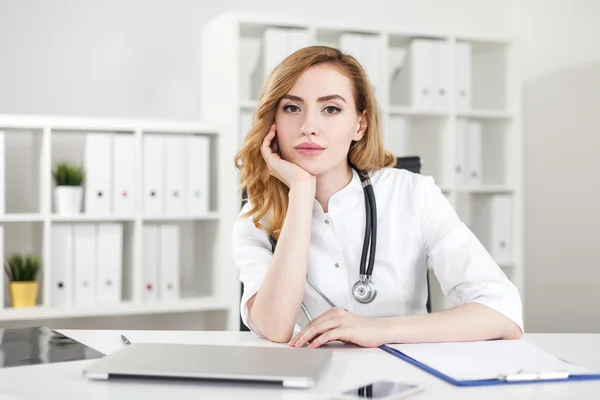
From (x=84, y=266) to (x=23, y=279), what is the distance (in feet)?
0.76

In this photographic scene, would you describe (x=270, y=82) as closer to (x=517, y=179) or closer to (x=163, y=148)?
(x=163, y=148)

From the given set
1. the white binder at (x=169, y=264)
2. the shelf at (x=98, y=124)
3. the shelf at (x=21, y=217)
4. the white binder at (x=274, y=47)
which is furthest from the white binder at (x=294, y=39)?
the shelf at (x=21, y=217)

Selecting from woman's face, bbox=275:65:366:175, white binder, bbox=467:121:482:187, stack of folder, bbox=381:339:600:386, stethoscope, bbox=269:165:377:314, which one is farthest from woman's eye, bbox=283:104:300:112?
white binder, bbox=467:121:482:187

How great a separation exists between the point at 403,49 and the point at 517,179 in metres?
0.84

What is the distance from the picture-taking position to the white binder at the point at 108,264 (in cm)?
302

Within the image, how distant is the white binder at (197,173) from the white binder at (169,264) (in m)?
0.12

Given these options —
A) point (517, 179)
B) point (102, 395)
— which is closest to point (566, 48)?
point (517, 179)

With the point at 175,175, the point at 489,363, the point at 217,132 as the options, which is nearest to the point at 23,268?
the point at 175,175

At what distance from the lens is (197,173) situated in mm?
3176

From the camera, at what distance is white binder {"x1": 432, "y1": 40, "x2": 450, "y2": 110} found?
344 cm

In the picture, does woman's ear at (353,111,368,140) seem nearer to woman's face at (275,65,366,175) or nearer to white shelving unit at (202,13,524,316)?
woman's face at (275,65,366,175)

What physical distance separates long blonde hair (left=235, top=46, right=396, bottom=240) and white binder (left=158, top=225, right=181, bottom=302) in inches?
50.1

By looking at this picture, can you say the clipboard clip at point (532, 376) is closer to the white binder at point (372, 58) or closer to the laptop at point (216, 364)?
the laptop at point (216, 364)

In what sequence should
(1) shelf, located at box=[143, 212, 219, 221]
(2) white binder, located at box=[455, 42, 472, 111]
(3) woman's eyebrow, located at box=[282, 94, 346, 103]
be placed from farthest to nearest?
(2) white binder, located at box=[455, 42, 472, 111]
(1) shelf, located at box=[143, 212, 219, 221]
(3) woman's eyebrow, located at box=[282, 94, 346, 103]
